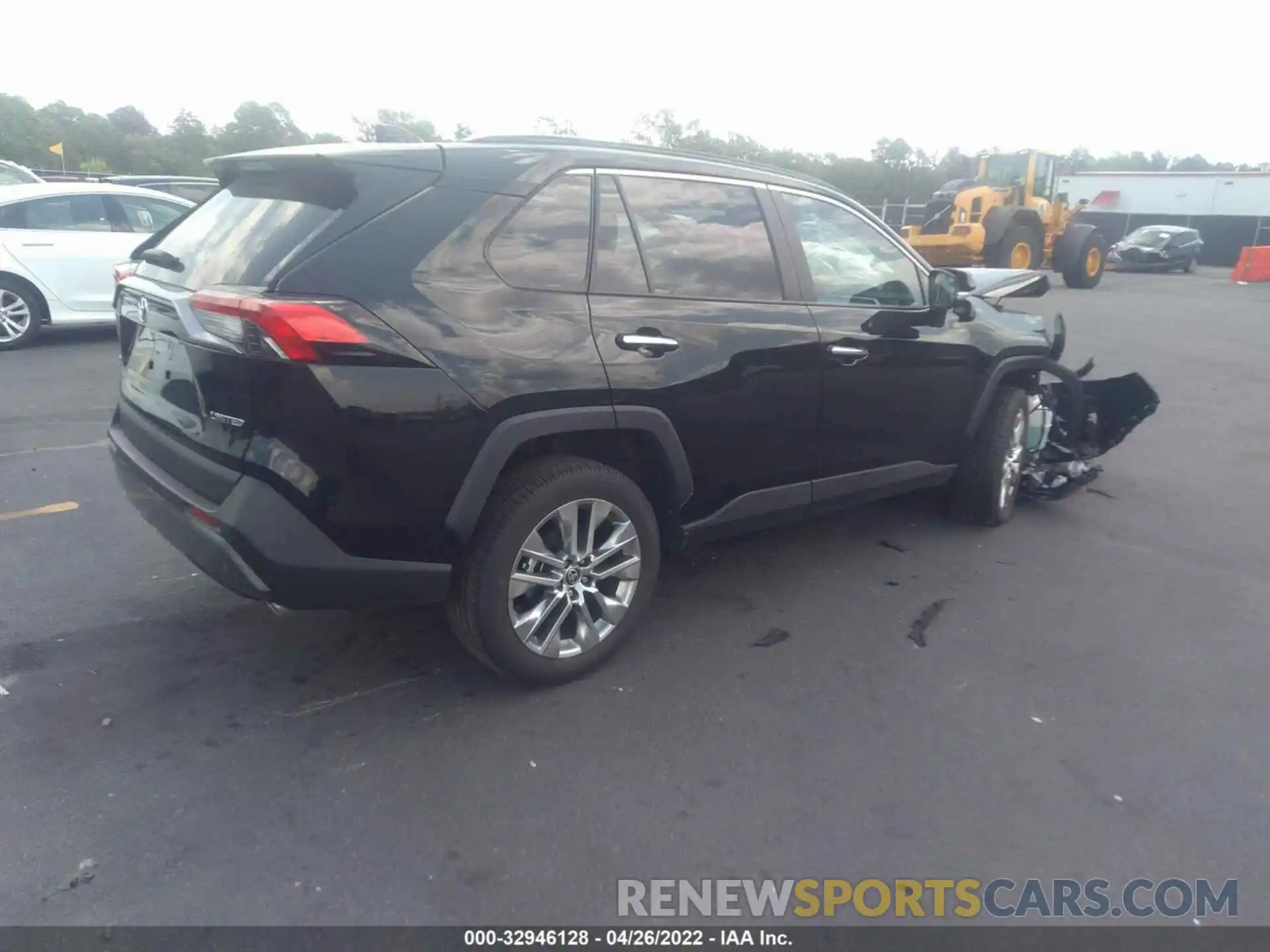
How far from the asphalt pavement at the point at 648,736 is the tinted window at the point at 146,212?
6.16m

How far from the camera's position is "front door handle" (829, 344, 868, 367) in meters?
4.09

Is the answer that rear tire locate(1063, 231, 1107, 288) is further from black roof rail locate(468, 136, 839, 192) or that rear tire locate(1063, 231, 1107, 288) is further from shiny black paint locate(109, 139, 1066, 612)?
shiny black paint locate(109, 139, 1066, 612)

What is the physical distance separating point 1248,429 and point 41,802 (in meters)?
8.50

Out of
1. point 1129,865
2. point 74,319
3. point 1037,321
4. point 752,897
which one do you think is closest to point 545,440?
point 752,897

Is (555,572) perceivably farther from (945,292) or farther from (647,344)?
(945,292)

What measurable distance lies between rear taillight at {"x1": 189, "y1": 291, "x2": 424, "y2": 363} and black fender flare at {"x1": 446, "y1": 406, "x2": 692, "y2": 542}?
397mm

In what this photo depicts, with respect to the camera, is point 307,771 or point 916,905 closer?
point 916,905

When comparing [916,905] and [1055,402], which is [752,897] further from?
[1055,402]

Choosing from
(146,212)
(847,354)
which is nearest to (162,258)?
(847,354)

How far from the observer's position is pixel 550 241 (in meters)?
3.30

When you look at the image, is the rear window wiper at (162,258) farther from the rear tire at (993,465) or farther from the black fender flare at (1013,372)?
the rear tire at (993,465)

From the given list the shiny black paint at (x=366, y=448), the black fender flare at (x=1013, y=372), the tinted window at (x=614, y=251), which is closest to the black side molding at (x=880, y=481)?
the black fender flare at (x=1013, y=372)

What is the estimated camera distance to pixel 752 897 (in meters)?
2.59

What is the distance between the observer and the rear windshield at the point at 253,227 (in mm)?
2990
